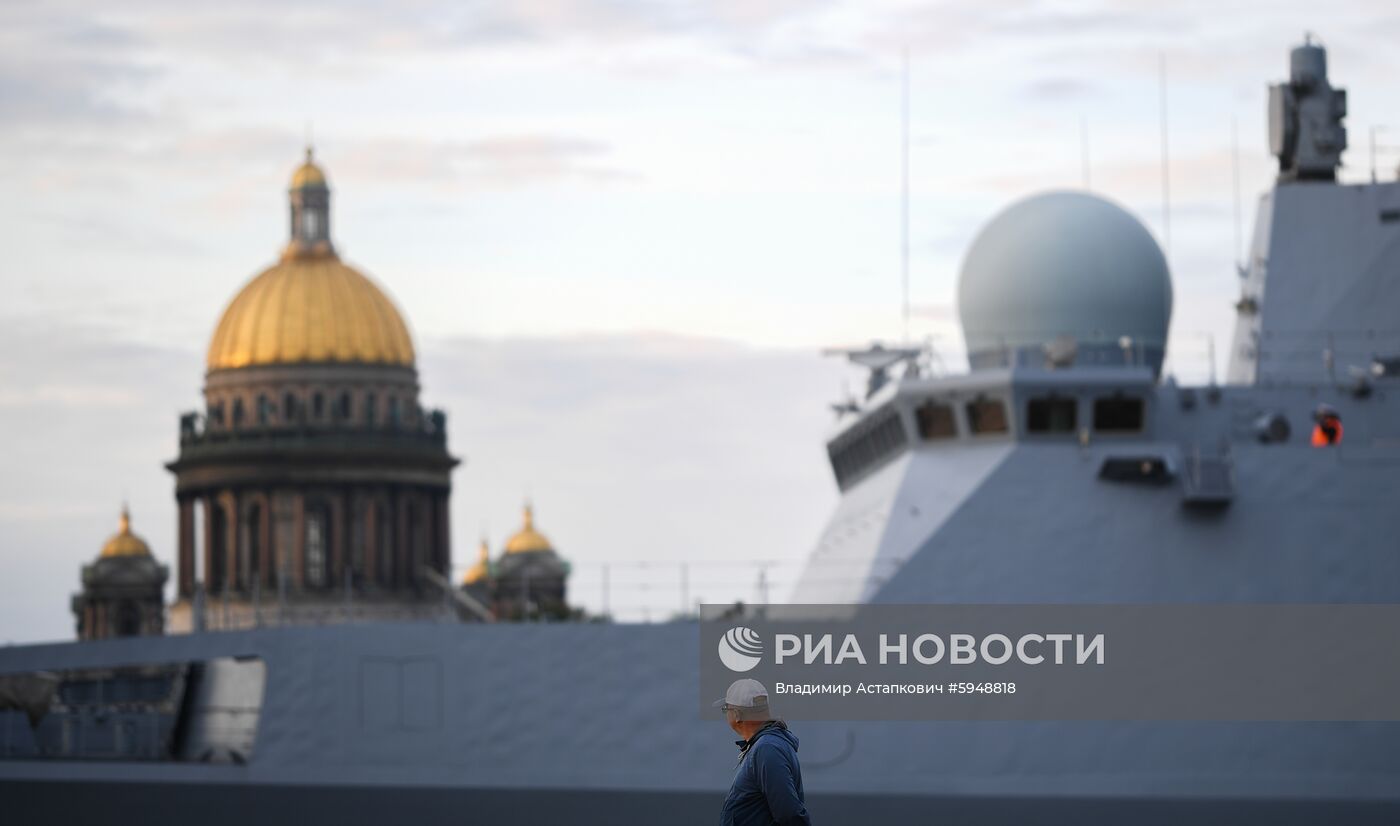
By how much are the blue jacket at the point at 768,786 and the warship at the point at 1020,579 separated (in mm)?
16994

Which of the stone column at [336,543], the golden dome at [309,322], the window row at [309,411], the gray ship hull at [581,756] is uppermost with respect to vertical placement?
the golden dome at [309,322]

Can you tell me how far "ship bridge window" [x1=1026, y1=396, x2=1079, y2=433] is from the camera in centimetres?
3272

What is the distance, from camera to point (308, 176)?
117 meters

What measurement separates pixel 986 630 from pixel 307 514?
77.7 m

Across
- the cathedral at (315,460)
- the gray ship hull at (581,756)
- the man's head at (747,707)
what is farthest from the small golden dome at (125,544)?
the man's head at (747,707)

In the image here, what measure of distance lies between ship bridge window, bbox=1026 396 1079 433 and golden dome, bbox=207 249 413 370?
79.0m

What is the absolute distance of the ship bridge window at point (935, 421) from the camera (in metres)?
33.1

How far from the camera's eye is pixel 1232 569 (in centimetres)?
3269

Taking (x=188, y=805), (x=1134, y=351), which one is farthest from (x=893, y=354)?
(x=188, y=805)

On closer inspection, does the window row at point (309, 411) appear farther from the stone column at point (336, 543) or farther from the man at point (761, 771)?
the man at point (761, 771)

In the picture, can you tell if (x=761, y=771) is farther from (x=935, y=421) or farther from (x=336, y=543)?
(x=336, y=543)

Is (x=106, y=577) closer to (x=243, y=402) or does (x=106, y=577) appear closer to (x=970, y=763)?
(x=243, y=402)

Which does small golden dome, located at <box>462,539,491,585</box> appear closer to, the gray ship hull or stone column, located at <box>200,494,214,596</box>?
stone column, located at <box>200,494,214,596</box>

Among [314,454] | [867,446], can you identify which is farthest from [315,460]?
[867,446]
